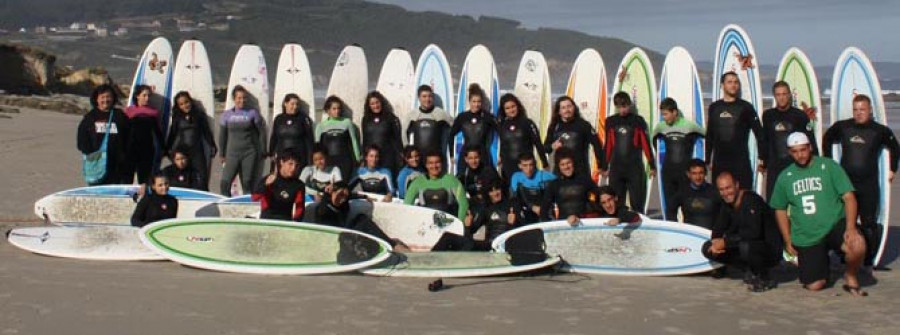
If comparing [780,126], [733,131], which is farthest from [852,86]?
[733,131]

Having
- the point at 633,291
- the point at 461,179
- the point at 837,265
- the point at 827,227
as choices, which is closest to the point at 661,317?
the point at 633,291

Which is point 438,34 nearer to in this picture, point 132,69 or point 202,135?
point 132,69

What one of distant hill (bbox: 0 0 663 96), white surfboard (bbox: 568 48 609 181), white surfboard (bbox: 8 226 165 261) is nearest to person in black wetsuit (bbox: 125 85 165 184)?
white surfboard (bbox: 8 226 165 261)

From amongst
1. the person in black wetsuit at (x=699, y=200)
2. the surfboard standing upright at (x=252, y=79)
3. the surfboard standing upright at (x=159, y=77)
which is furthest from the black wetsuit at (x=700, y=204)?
the surfboard standing upright at (x=159, y=77)

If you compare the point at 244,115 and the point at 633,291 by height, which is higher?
the point at 244,115

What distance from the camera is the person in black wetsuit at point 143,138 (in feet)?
26.9

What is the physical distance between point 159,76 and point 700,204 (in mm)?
5075

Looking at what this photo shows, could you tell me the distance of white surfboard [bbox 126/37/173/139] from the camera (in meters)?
9.00

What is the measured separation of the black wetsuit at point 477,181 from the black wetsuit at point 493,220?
97mm

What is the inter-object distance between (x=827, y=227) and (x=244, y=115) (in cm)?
480

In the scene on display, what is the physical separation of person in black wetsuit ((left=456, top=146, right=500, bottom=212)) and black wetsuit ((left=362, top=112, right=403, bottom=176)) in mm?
649

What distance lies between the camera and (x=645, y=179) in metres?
8.19

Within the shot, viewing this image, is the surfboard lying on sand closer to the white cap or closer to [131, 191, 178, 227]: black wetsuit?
[131, 191, 178, 227]: black wetsuit

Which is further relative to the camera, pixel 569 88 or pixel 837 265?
pixel 569 88
